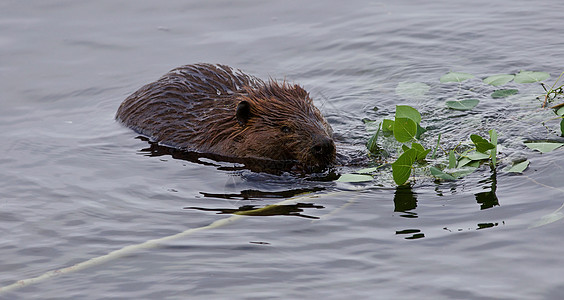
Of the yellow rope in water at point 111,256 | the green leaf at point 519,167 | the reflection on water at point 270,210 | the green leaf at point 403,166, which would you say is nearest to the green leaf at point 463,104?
the green leaf at point 519,167

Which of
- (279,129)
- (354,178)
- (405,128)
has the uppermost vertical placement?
(405,128)

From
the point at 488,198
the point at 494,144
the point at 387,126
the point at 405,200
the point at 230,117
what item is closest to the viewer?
the point at 488,198

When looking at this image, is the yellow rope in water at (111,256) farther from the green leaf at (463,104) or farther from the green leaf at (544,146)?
the green leaf at (463,104)

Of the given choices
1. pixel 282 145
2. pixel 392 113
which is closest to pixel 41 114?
pixel 282 145

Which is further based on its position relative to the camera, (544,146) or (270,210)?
(544,146)

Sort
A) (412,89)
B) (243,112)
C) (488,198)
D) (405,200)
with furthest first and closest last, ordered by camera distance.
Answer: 1. (412,89)
2. (243,112)
3. (405,200)
4. (488,198)

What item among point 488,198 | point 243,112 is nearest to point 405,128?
point 488,198

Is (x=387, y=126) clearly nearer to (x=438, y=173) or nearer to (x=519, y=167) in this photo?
(x=438, y=173)

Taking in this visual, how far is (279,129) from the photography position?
20.2 ft

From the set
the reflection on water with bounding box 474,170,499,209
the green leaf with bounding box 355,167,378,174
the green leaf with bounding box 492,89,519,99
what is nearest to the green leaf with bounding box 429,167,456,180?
the reflection on water with bounding box 474,170,499,209

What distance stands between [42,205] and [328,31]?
4.81 m

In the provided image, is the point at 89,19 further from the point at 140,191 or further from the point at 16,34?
the point at 140,191

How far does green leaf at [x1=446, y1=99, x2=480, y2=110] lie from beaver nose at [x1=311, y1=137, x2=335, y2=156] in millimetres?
1244

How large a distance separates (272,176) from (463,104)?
1745mm
